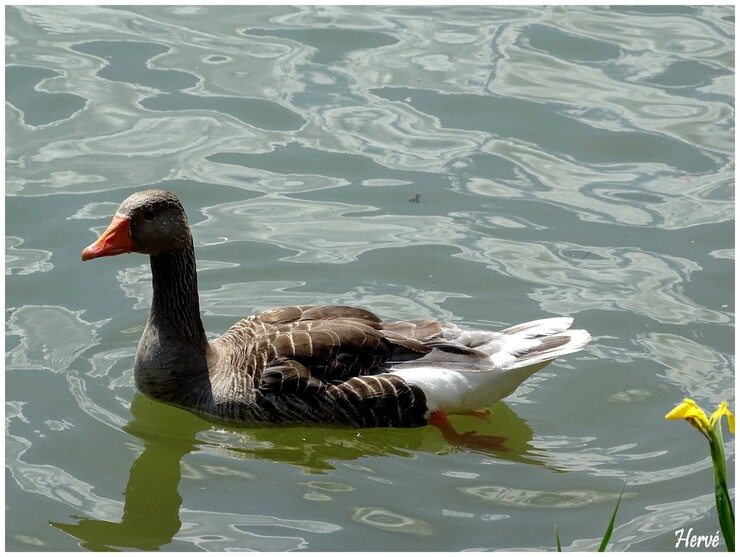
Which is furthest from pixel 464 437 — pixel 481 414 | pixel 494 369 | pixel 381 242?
pixel 381 242

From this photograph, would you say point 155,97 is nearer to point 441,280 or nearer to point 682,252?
point 441,280

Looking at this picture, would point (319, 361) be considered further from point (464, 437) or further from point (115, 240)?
point (115, 240)

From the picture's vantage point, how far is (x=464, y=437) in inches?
343

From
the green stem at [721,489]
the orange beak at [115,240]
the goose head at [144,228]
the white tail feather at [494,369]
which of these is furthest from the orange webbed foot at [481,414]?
the green stem at [721,489]

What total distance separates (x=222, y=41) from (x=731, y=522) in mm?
11294

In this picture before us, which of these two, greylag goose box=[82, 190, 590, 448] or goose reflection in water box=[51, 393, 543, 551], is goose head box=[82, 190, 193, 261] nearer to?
greylag goose box=[82, 190, 590, 448]

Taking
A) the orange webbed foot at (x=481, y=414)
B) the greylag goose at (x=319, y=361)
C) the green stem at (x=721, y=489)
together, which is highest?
the green stem at (x=721, y=489)

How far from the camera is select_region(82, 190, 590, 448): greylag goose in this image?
8.59 m

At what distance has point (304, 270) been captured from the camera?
34.8 ft

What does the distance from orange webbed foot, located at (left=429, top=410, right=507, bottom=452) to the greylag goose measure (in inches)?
0.4

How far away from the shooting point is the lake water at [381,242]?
7.85m

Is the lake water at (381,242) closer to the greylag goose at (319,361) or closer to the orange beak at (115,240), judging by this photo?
the greylag goose at (319,361)

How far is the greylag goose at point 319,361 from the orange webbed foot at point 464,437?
1cm

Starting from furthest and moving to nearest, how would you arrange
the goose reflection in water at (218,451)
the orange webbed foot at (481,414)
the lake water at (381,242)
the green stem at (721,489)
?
the orange webbed foot at (481,414) → the lake water at (381,242) → the goose reflection in water at (218,451) → the green stem at (721,489)
